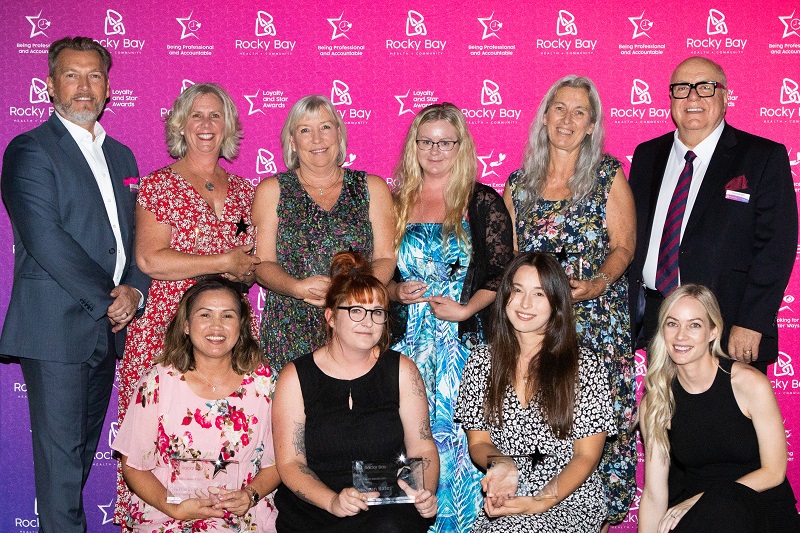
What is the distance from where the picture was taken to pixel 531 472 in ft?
10.6

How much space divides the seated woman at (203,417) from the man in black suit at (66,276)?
692 mm

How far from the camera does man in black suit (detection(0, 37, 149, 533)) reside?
12.6 feet

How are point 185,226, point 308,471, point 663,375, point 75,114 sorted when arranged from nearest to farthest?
point 308,471
point 663,375
point 185,226
point 75,114

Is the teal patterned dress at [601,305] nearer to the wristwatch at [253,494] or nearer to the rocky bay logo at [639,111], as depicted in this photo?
the rocky bay logo at [639,111]

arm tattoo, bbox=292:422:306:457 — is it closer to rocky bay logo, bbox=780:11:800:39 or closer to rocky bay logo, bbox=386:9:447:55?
rocky bay logo, bbox=386:9:447:55

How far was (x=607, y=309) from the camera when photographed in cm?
389

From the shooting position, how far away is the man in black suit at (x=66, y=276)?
12.6 feet

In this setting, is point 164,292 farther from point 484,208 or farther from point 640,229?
point 640,229

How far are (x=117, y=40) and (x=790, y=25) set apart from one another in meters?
3.64

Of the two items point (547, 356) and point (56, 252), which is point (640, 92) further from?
point (56, 252)

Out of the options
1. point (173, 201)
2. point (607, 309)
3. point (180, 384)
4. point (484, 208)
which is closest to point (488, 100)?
point (484, 208)

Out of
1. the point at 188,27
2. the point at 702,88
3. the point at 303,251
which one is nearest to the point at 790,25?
the point at 702,88

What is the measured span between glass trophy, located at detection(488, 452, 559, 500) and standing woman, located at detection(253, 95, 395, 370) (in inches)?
39.4

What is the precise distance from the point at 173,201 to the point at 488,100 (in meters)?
1.82
